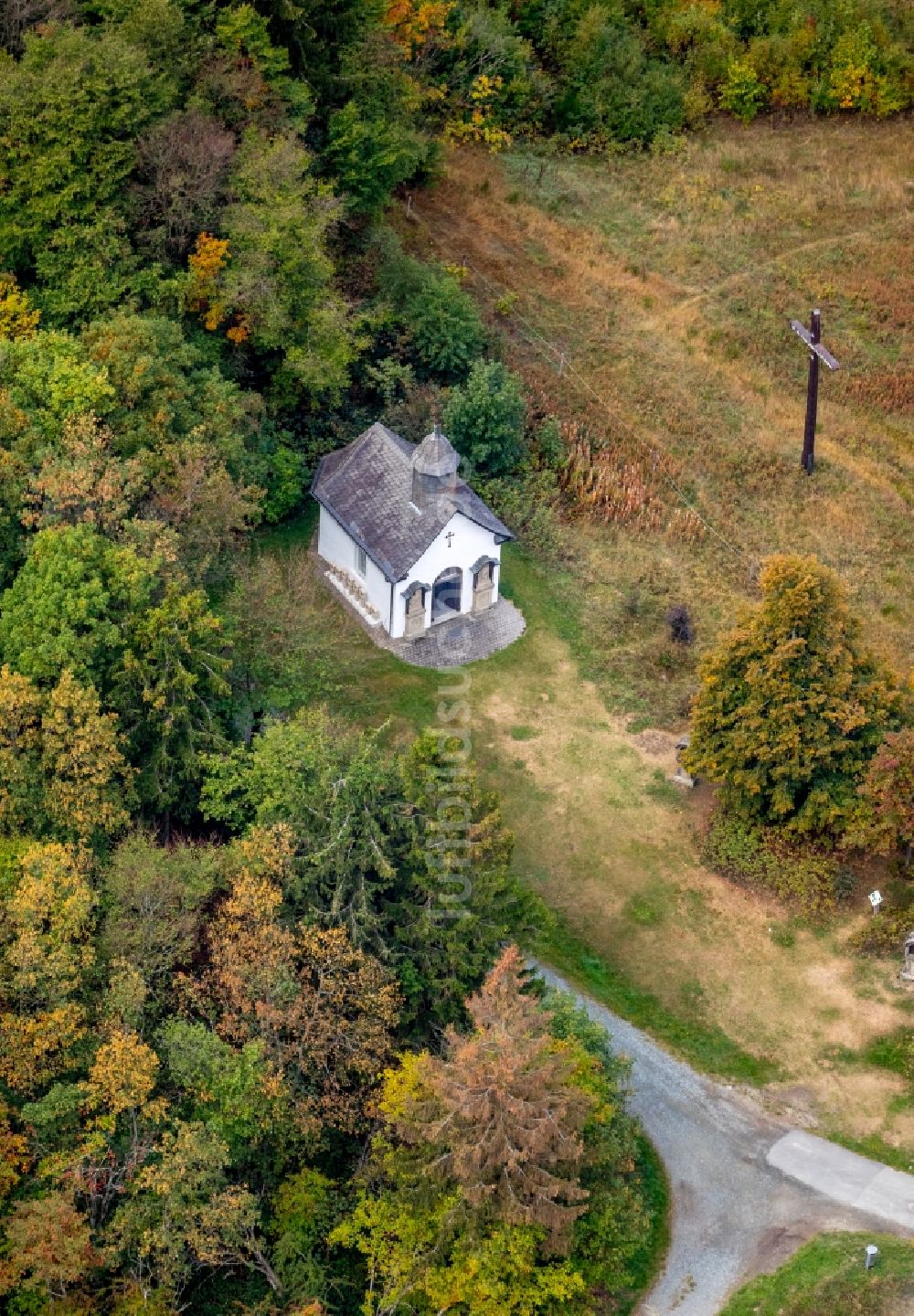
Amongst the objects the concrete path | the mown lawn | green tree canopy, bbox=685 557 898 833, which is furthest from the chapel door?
the mown lawn

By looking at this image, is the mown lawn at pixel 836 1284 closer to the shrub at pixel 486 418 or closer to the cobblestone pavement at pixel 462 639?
the cobblestone pavement at pixel 462 639

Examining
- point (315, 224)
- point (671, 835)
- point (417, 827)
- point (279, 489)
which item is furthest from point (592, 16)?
point (417, 827)

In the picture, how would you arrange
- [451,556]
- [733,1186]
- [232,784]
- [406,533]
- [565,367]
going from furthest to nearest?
1. [565,367]
2. [451,556]
3. [406,533]
4. [232,784]
5. [733,1186]

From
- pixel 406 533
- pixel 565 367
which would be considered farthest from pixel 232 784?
pixel 565 367

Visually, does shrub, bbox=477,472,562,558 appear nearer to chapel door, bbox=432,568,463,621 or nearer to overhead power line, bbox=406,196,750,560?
chapel door, bbox=432,568,463,621

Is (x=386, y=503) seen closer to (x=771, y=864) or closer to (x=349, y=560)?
(x=349, y=560)

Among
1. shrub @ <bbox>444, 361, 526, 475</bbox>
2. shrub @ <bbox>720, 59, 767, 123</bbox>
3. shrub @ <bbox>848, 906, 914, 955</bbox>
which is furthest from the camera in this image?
shrub @ <bbox>720, 59, 767, 123</bbox>
